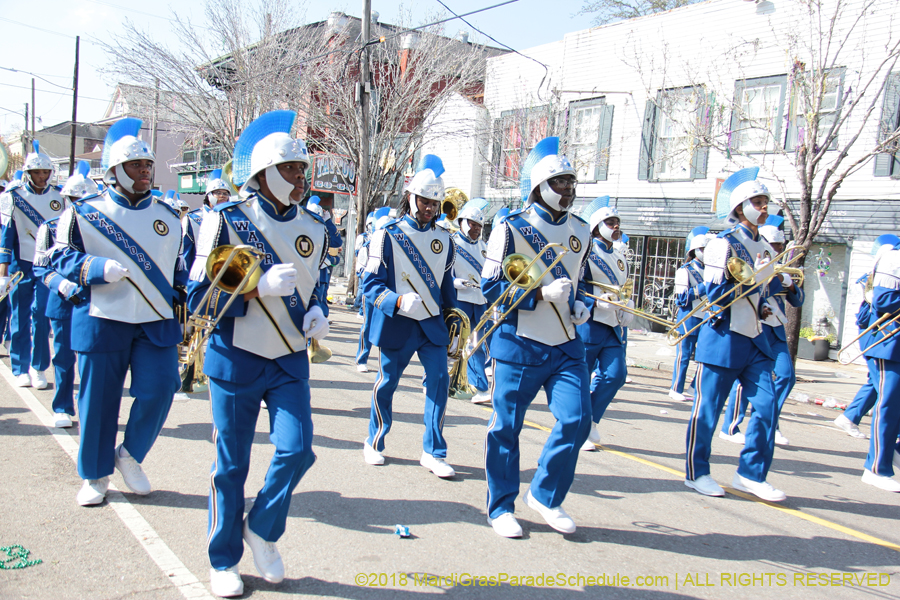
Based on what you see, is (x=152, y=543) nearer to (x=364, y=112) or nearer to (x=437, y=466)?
(x=437, y=466)

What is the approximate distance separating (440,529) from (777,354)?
352 centimetres

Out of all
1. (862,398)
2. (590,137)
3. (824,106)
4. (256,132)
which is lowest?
(862,398)

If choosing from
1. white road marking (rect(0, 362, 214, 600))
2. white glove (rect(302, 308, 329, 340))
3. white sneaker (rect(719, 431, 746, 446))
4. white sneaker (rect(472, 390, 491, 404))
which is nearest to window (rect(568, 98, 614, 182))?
white sneaker (rect(472, 390, 491, 404))

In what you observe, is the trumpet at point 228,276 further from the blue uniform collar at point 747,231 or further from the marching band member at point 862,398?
the marching band member at point 862,398

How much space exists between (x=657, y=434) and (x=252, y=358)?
496 centimetres

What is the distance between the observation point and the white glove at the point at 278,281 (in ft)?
10.4

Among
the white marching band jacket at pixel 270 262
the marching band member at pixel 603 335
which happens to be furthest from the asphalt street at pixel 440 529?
the white marching band jacket at pixel 270 262

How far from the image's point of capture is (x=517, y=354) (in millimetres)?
4199

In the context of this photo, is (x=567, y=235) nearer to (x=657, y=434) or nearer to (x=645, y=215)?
(x=657, y=434)

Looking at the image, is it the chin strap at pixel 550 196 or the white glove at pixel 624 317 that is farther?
the white glove at pixel 624 317

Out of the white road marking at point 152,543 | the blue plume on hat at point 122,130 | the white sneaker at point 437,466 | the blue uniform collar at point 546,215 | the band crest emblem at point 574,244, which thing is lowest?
the white road marking at point 152,543

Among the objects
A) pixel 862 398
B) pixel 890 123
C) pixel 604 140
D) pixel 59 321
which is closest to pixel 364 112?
pixel 604 140

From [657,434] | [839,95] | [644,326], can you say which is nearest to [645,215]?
[644,326]

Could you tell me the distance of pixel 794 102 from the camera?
1283cm
